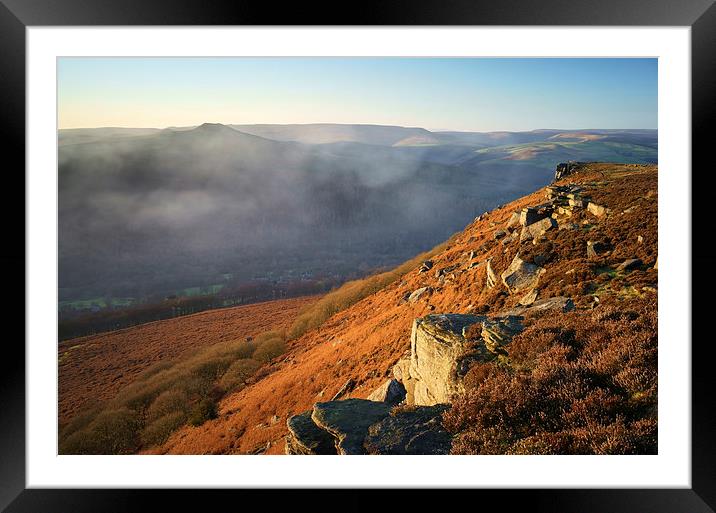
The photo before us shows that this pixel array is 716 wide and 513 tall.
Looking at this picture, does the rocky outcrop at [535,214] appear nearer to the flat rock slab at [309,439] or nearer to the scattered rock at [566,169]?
the scattered rock at [566,169]

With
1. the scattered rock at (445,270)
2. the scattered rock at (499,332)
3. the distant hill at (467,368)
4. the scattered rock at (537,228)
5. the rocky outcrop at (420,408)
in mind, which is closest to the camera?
the distant hill at (467,368)

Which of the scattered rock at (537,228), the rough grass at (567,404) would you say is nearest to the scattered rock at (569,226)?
the scattered rock at (537,228)

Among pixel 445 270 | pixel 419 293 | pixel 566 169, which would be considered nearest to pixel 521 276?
pixel 419 293

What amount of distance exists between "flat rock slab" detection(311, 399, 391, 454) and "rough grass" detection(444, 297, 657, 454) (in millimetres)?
1131

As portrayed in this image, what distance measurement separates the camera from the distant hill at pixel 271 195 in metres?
35.2

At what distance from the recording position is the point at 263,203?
47875 mm

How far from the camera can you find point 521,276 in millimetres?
9875

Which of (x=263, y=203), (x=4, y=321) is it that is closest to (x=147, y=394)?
(x=4, y=321)

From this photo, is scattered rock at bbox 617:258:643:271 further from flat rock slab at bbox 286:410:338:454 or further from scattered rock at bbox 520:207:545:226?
flat rock slab at bbox 286:410:338:454

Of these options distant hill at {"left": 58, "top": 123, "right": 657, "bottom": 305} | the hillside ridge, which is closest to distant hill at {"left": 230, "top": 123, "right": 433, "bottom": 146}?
distant hill at {"left": 58, "top": 123, "right": 657, "bottom": 305}

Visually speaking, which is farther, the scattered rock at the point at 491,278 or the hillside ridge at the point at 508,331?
the scattered rock at the point at 491,278

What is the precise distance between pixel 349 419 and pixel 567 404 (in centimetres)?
272
